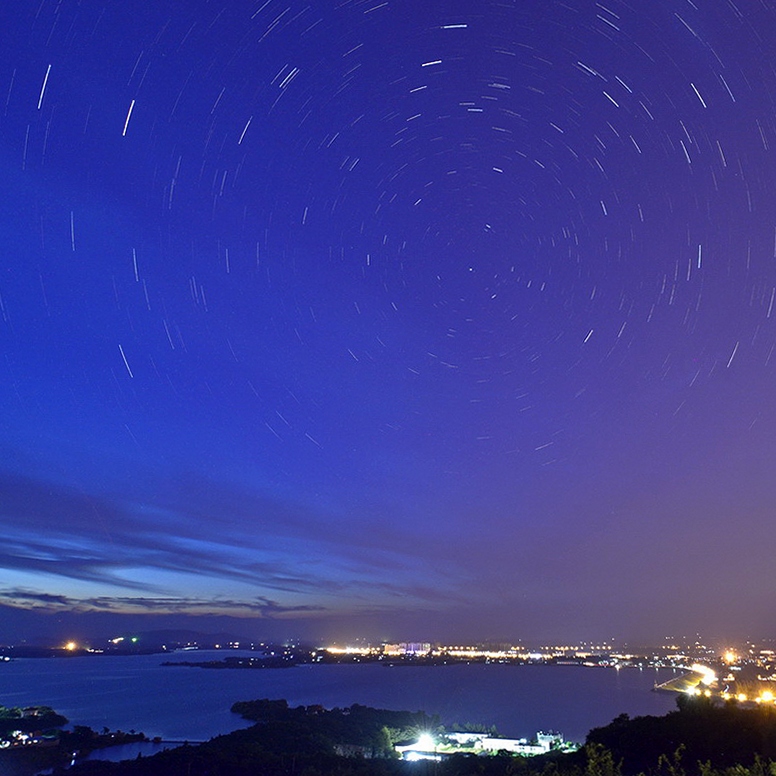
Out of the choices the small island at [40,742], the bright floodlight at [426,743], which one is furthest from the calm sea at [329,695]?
the bright floodlight at [426,743]

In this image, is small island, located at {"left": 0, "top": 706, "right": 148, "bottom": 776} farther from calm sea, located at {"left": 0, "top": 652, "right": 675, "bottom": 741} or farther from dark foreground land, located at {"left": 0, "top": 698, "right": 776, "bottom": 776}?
calm sea, located at {"left": 0, "top": 652, "right": 675, "bottom": 741}

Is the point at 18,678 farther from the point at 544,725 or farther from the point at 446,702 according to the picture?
the point at 544,725

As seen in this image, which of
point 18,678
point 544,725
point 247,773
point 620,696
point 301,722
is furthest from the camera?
point 18,678

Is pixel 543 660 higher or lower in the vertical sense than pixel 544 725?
higher

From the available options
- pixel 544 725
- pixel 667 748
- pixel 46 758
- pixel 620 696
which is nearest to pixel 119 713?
pixel 46 758

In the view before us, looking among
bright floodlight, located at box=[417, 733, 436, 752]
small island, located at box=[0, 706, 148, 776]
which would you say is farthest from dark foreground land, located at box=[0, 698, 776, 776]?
bright floodlight, located at box=[417, 733, 436, 752]

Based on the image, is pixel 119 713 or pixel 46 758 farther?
pixel 119 713

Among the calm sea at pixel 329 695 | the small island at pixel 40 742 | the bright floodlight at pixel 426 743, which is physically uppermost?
the calm sea at pixel 329 695

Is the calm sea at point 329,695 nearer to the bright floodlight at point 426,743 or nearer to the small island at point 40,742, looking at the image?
the small island at point 40,742
